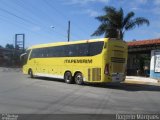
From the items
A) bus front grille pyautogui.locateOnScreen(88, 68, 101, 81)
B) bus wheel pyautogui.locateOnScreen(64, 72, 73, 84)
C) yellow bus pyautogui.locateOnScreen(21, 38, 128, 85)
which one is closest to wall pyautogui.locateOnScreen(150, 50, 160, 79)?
yellow bus pyautogui.locateOnScreen(21, 38, 128, 85)

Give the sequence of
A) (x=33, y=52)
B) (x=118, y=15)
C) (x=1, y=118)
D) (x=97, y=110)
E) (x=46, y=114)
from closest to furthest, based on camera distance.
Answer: (x=1, y=118)
(x=46, y=114)
(x=97, y=110)
(x=33, y=52)
(x=118, y=15)

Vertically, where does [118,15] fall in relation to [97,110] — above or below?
above

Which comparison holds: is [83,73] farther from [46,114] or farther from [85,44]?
[46,114]

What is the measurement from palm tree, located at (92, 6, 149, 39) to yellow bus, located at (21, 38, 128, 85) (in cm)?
1853

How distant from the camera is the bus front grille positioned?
70.5 ft

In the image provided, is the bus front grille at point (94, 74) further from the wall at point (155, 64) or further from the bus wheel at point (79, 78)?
the wall at point (155, 64)

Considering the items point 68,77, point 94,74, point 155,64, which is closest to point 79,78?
point 68,77

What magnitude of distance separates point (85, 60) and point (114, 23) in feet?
79.6

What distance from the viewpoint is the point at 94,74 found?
2180cm

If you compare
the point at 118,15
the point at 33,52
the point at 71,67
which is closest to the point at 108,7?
the point at 118,15

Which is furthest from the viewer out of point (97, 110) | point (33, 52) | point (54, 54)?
point (33, 52)

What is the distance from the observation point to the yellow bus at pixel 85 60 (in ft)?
69.4

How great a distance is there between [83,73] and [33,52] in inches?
331

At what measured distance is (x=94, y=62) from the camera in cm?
2177
